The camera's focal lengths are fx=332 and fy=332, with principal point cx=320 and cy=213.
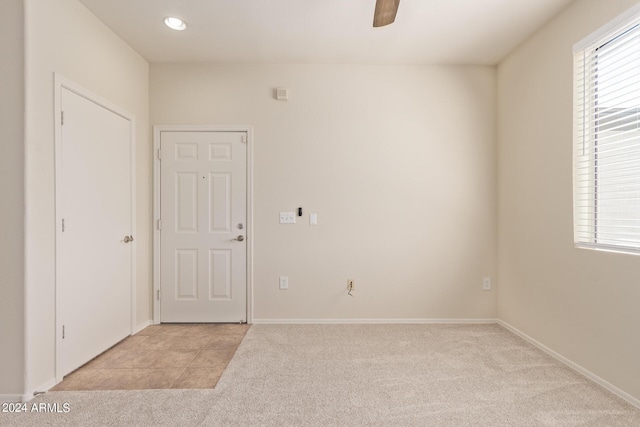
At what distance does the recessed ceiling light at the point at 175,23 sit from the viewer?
2.69 metres

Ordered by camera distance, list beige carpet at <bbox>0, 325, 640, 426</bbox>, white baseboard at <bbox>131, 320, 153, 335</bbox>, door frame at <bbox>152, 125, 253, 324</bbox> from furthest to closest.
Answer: door frame at <bbox>152, 125, 253, 324</bbox> < white baseboard at <bbox>131, 320, 153, 335</bbox> < beige carpet at <bbox>0, 325, 640, 426</bbox>

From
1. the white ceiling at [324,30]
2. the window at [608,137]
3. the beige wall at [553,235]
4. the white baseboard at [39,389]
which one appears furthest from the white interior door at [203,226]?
the window at [608,137]

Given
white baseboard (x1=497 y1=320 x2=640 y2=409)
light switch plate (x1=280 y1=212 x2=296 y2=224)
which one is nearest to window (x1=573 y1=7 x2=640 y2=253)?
white baseboard (x1=497 y1=320 x2=640 y2=409)

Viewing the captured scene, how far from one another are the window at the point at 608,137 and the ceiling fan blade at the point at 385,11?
1.46 metres

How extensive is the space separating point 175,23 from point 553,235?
3.54 m

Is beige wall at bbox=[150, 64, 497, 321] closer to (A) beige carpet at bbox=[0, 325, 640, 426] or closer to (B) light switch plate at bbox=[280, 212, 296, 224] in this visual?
(B) light switch plate at bbox=[280, 212, 296, 224]

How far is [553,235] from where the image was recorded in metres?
2.69

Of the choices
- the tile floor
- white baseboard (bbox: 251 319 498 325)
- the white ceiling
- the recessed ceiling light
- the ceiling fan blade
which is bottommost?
the tile floor

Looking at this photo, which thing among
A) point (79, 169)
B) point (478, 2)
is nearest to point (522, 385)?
point (478, 2)

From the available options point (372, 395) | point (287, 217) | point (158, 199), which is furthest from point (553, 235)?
point (158, 199)

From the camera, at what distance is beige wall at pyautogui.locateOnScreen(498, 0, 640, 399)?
212 centimetres
